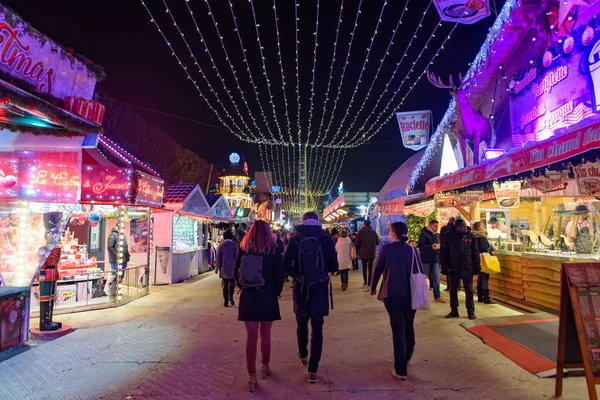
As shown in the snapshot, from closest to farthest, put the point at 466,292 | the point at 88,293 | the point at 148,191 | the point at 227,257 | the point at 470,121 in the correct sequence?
1. the point at 466,292
2. the point at 227,257
3. the point at 88,293
4. the point at 148,191
5. the point at 470,121

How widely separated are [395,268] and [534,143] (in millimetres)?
3375

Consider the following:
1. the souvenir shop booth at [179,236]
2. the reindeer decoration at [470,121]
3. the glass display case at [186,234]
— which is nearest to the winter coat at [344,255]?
the reindeer decoration at [470,121]

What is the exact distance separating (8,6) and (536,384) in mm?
7160

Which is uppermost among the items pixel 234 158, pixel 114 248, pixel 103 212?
pixel 234 158

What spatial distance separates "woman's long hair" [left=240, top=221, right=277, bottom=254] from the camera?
436 centimetres

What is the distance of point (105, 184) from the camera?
8.86 metres

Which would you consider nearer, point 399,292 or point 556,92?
point 399,292

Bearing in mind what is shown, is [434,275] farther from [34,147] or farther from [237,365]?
[34,147]

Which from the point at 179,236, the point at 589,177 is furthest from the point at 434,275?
the point at 179,236

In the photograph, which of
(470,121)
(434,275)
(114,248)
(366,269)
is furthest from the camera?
(470,121)

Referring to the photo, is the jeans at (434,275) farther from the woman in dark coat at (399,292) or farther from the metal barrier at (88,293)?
the metal barrier at (88,293)

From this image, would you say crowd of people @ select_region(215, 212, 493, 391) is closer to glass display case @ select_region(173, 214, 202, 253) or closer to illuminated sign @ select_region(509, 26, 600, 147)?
illuminated sign @ select_region(509, 26, 600, 147)

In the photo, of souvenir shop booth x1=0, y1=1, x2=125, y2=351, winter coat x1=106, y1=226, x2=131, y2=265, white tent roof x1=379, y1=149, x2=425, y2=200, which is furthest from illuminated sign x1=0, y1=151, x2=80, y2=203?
white tent roof x1=379, y1=149, x2=425, y2=200

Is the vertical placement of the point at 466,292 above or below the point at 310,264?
below
